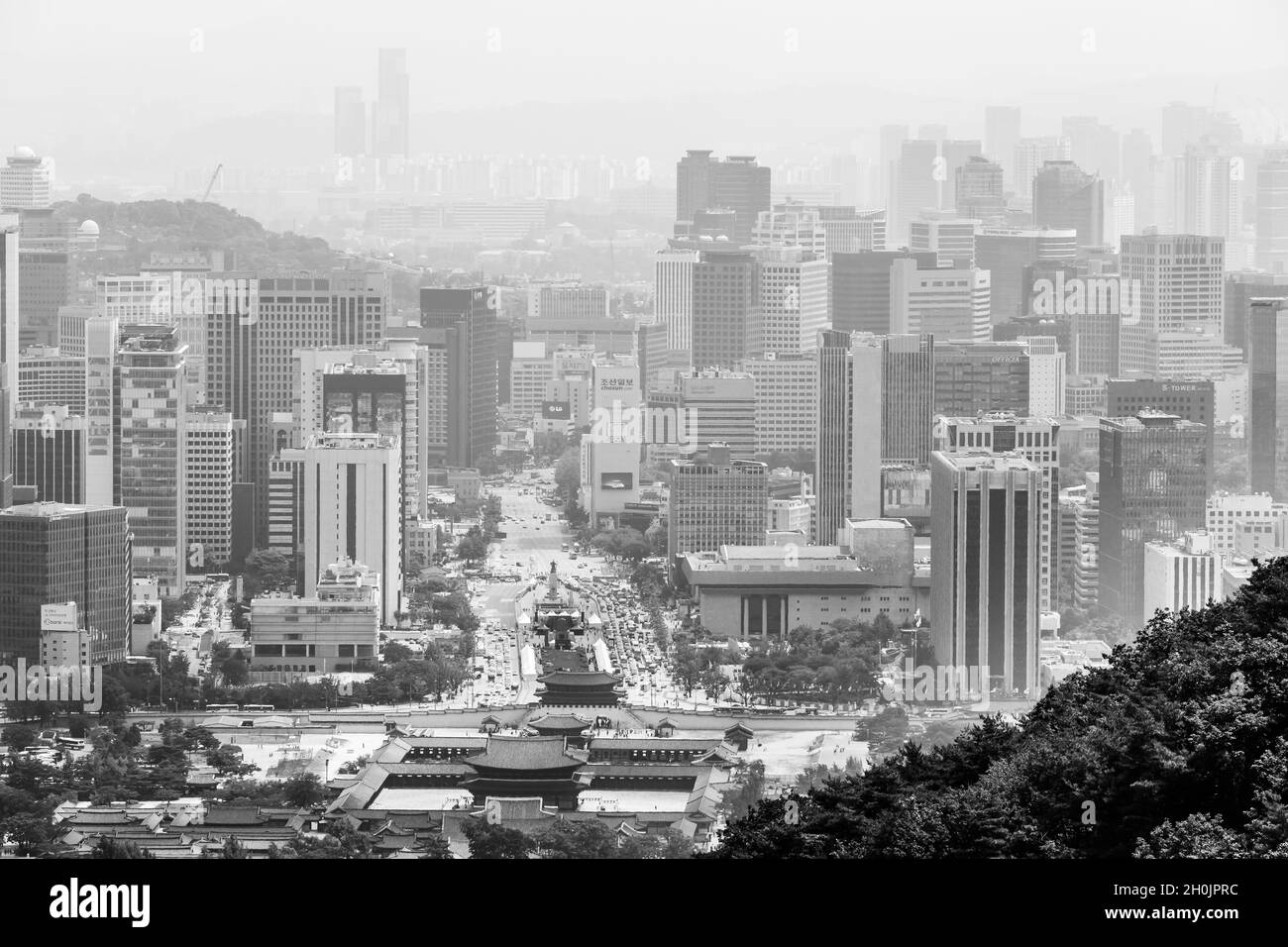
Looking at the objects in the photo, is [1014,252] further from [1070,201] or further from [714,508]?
[714,508]

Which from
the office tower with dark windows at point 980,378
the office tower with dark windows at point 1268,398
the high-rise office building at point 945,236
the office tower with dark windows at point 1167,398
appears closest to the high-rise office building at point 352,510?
the office tower with dark windows at point 980,378

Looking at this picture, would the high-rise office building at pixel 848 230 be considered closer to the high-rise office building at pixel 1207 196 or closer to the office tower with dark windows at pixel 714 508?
the high-rise office building at pixel 1207 196

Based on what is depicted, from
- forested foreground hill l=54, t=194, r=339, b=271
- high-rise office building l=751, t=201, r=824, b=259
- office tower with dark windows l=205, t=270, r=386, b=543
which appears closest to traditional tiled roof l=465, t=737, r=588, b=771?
office tower with dark windows l=205, t=270, r=386, b=543

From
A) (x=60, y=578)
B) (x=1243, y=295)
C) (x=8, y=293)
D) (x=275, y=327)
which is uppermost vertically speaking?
(x=1243, y=295)

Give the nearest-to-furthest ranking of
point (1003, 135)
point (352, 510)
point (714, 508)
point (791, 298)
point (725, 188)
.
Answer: point (352, 510)
point (714, 508)
point (1003, 135)
point (725, 188)
point (791, 298)

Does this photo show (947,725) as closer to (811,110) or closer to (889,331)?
(811,110)

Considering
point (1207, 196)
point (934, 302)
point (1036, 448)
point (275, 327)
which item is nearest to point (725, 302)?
point (934, 302)
